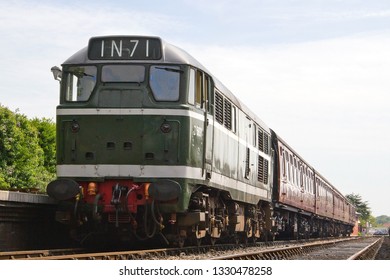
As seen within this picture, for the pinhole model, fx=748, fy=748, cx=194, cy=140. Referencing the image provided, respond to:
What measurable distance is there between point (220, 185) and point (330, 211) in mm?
29968

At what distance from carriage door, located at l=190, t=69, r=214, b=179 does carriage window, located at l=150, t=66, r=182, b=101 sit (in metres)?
0.49

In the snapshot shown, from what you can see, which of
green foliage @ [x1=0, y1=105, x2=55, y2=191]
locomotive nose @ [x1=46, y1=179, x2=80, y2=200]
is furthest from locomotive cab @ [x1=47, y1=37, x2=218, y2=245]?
green foliage @ [x1=0, y1=105, x2=55, y2=191]

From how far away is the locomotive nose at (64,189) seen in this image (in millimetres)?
14922

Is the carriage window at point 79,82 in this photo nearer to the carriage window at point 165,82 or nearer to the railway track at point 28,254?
the carriage window at point 165,82

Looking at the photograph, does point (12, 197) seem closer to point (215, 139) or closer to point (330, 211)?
point (215, 139)

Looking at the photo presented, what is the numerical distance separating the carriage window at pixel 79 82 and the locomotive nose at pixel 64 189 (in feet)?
5.78

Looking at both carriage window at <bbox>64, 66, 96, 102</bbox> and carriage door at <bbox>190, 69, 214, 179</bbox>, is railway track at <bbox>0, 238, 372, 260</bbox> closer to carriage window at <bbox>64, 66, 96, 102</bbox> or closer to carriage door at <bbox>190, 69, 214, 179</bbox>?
carriage door at <bbox>190, 69, 214, 179</bbox>

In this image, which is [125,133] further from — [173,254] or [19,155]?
[19,155]

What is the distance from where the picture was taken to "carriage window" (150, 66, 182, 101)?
15.3 metres

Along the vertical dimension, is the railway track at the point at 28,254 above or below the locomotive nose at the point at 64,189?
below

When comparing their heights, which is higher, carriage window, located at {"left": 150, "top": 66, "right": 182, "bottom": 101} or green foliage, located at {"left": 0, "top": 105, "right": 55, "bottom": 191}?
green foliage, located at {"left": 0, "top": 105, "right": 55, "bottom": 191}

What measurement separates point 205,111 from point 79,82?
9.08ft

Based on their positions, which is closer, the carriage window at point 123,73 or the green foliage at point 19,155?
the carriage window at point 123,73

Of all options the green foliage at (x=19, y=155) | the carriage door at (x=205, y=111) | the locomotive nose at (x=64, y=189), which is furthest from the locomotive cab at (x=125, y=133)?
the green foliage at (x=19, y=155)
